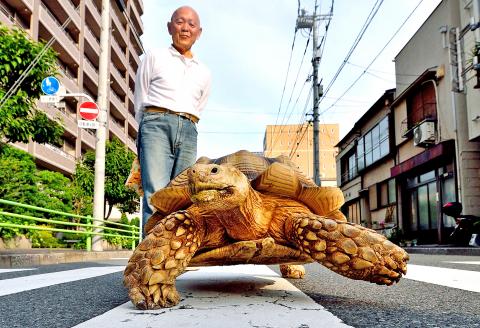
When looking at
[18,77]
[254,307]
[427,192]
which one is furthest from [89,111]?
[427,192]

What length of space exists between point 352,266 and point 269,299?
0.45 metres

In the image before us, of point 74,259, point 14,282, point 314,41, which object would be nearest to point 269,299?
point 14,282

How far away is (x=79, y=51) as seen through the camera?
3244cm

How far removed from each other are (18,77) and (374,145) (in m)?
22.2

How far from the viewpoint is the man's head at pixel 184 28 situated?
372cm

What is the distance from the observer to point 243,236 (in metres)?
2.42

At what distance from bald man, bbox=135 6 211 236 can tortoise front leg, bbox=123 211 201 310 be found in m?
1.40

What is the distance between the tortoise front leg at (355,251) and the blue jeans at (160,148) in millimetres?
1732

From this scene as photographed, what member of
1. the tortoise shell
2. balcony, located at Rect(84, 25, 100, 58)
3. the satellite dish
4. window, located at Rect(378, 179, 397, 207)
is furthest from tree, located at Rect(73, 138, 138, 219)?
the tortoise shell

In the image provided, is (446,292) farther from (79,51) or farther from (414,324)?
(79,51)

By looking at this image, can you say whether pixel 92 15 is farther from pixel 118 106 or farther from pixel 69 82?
pixel 118 106

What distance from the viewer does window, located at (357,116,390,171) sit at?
Answer: 24.1 meters

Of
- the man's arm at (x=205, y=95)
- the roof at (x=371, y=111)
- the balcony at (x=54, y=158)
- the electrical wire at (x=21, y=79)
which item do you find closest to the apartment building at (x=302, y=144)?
the roof at (x=371, y=111)

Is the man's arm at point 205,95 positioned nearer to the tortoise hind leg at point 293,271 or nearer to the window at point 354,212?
the tortoise hind leg at point 293,271
